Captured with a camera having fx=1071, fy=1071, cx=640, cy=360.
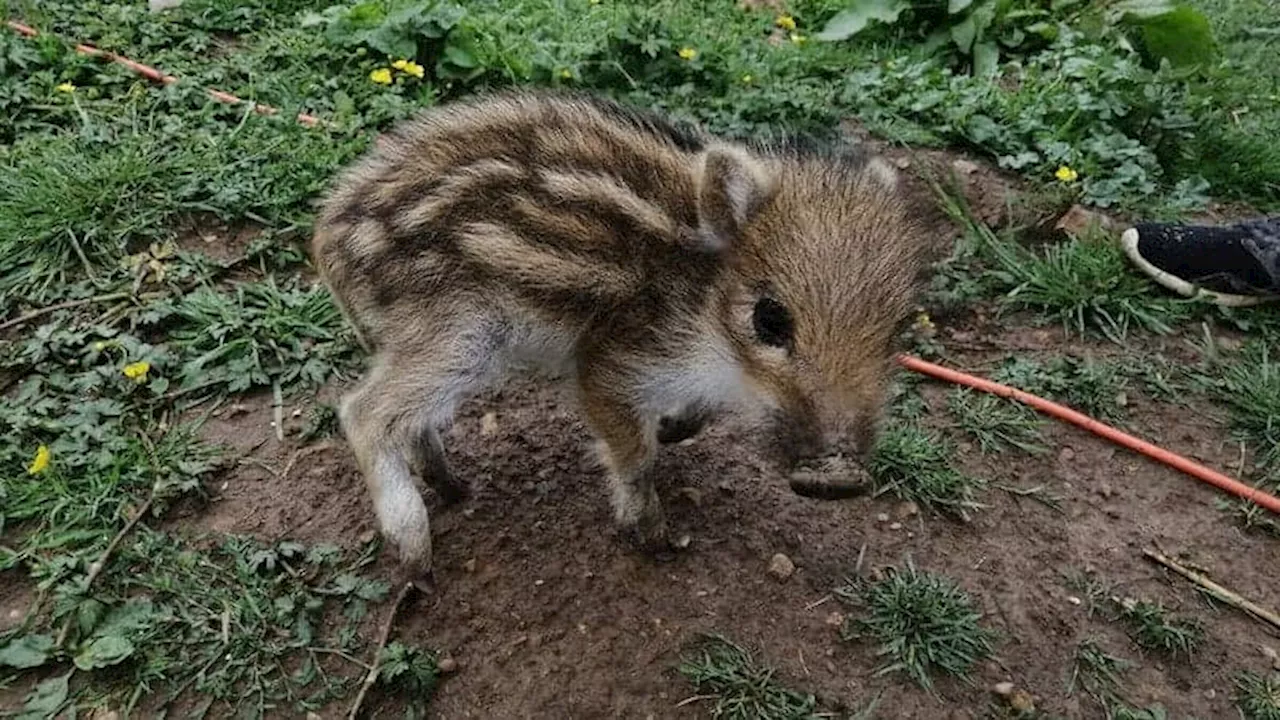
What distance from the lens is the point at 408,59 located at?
480 cm

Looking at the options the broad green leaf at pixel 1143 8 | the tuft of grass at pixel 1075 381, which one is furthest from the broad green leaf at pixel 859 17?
the tuft of grass at pixel 1075 381

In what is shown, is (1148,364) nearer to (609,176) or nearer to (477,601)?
(609,176)

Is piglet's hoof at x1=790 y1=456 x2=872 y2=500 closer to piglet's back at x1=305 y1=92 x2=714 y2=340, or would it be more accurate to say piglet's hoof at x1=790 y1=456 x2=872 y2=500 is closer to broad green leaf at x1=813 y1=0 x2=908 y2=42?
piglet's back at x1=305 y1=92 x2=714 y2=340

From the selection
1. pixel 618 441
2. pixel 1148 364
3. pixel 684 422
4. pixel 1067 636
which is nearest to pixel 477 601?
pixel 618 441

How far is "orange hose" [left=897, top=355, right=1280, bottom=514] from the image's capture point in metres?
3.27

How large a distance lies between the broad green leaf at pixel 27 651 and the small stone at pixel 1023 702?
2.34 metres

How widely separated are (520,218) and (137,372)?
4.59 feet

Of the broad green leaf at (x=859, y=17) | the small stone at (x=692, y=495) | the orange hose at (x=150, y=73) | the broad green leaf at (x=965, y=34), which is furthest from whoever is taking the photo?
the broad green leaf at (x=859, y=17)

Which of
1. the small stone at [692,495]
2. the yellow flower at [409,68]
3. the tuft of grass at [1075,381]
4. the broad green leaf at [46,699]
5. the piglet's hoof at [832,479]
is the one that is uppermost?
the yellow flower at [409,68]

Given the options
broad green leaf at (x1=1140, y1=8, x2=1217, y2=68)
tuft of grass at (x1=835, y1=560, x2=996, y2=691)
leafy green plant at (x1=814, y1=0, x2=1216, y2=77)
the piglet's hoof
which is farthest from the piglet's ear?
broad green leaf at (x1=1140, y1=8, x2=1217, y2=68)

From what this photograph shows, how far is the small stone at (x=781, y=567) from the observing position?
2938mm

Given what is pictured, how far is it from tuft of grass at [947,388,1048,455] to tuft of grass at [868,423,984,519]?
0.55 feet

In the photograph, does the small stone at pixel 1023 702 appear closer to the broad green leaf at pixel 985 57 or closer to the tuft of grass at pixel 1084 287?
the tuft of grass at pixel 1084 287

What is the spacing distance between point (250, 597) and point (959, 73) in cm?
434
